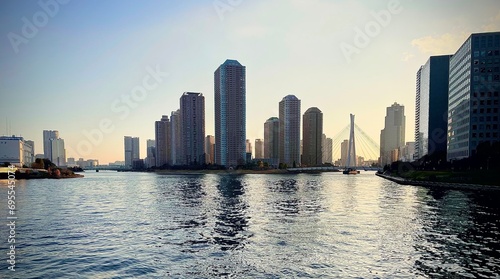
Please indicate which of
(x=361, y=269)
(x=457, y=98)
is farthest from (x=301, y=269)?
(x=457, y=98)

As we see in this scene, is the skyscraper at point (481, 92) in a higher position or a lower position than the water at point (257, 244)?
higher

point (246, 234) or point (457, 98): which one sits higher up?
point (457, 98)

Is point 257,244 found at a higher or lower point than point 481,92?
lower

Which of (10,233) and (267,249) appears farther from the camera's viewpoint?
(10,233)

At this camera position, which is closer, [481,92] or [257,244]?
[257,244]

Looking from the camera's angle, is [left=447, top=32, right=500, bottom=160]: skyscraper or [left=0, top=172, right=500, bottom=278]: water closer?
[left=0, top=172, right=500, bottom=278]: water

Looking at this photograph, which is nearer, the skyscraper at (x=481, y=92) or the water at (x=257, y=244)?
the water at (x=257, y=244)

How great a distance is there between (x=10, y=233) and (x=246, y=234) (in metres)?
32.5

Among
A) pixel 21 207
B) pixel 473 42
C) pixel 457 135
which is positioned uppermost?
pixel 473 42

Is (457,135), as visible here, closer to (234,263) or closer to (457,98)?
(457,98)

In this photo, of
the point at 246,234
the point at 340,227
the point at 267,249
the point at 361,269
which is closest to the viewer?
the point at 361,269

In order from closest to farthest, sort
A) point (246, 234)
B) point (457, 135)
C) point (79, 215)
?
point (246, 234)
point (79, 215)
point (457, 135)

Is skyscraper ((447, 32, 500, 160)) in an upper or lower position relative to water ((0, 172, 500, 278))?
upper

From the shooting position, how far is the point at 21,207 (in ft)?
210
